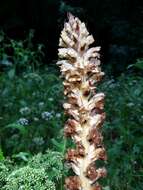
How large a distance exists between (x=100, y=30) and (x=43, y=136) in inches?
314

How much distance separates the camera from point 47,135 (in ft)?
21.3

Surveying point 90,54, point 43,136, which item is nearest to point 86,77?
point 90,54

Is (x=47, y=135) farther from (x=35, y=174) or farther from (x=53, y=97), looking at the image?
(x=35, y=174)

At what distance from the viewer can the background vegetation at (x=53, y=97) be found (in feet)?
14.0

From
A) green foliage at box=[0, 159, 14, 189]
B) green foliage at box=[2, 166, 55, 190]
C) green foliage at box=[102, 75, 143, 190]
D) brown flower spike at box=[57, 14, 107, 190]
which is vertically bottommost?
brown flower spike at box=[57, 14, 107, 190]

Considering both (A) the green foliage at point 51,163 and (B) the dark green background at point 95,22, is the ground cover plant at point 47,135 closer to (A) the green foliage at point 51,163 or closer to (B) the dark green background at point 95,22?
(A) the green foliage at point 51,163

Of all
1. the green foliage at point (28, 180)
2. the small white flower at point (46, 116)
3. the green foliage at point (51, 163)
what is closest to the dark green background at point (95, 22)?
the small white flower at point (46, 116)

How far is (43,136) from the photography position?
642 cm

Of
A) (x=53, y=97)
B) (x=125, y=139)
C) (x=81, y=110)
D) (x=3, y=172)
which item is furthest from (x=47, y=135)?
(x=81, y=110)

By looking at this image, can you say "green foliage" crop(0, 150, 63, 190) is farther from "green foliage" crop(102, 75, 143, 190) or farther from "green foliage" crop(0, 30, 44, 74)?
"green foliage" crop(0, 30, 44, 74)

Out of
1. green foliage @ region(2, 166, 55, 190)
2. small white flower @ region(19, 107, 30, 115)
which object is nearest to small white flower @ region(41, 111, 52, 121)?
small white flower @ region(19, 107, 30, 115)

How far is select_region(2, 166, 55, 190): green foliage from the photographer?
3.69 meters

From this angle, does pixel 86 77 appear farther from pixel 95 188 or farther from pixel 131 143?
pixel 131 143

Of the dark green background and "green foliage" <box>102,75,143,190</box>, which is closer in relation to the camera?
"green foliage" <box>102,75,143,190</box>
